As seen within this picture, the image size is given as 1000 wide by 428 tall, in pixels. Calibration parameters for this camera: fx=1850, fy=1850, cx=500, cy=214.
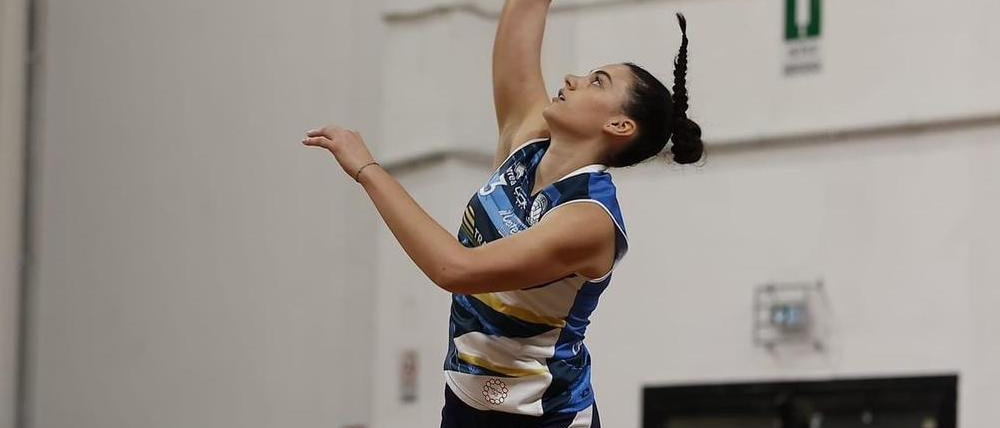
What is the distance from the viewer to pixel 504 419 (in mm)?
3830

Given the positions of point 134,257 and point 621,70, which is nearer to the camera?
point 621,70

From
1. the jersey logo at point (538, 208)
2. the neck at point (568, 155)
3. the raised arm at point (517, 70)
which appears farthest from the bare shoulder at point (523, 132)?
the jersey logo at point (538, 208)

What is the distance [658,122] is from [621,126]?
0.12 metres

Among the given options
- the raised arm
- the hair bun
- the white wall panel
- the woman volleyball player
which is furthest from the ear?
the white wall panel

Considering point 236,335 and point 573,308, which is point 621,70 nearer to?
point 573,308

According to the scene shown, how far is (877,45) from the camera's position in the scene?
8.93 metres

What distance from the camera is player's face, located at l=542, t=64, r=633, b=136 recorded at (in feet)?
12.4

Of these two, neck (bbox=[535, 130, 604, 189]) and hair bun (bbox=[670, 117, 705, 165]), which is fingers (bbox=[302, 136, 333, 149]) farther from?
hair bun (bbox=[670, 117, 705, 165])

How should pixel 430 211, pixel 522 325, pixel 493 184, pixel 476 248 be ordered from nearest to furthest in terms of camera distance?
pixel 476 248 < pixel 522 325 < pixel 493 184 < pixel 430 211

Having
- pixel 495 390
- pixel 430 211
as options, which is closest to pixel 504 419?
pixel 495 390

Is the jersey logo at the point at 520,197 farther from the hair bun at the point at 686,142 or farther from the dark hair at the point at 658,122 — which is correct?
the hair bun at the point at 686,142

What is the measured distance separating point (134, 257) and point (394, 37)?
2203 millimetres

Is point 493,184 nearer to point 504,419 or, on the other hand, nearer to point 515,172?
point 515,172

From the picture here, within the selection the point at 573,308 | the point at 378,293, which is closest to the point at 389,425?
the point at 378,293
